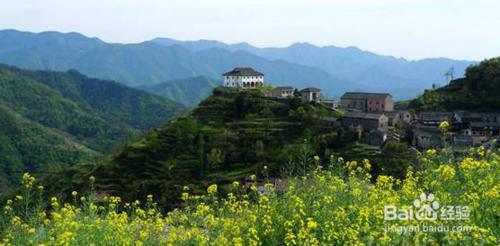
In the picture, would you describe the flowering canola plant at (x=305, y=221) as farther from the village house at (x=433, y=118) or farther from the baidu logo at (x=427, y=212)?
the village house at (x=433, y=118)

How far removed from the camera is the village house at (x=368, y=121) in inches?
2724

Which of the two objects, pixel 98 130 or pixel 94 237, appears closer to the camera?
pixel 94 237

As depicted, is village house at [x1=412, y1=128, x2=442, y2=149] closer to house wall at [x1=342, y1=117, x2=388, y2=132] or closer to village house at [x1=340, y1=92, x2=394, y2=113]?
house wall at [x1=342, y1=117, x2=388, y2=132]

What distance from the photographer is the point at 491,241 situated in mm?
7340

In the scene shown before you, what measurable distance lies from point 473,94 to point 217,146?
40.2 m

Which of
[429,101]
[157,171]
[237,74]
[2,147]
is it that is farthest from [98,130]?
[429,101]

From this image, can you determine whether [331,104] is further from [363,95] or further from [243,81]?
[243,81]

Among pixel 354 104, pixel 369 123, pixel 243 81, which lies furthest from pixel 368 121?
pixel 243 81

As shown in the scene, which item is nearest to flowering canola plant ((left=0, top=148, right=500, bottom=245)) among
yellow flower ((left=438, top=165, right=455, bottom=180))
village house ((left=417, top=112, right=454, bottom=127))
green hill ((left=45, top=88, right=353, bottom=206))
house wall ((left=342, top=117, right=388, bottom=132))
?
yellow flower ((left=438, top=165, right=455, bottom=180))

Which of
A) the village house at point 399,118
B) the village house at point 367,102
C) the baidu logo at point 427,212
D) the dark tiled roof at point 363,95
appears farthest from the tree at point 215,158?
the baidu logo at point 427,212

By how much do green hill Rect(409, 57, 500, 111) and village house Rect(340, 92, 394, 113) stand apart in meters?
4.93

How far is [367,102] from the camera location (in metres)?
85.3

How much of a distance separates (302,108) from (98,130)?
13707 centimetres

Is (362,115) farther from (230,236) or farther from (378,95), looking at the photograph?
(230,236)
